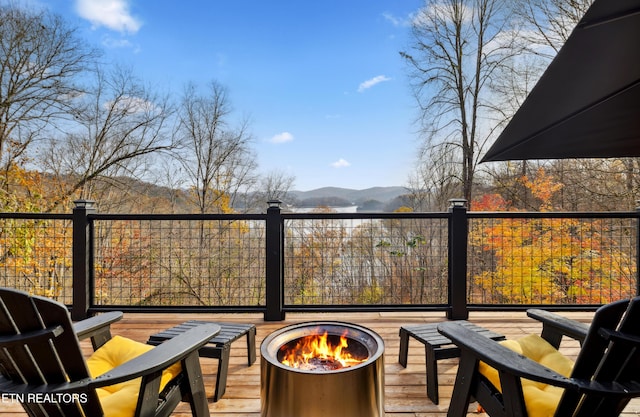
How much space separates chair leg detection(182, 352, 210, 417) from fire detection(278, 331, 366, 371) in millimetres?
406

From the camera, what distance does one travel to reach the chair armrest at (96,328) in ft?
5.43

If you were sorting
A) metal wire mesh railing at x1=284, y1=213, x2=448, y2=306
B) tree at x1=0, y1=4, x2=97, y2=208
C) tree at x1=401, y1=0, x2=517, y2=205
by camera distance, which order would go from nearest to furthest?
metal wire mesh railing at x1=284, y1=213, x2=448, y2=306 < tree at x1=0, y1=4, x2=97, y2=208 < tree at x1=401, y1=0, x2=517, y2=205

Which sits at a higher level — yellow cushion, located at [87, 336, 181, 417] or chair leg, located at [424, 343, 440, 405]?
yellow cushion, located at [87, 336, 181, 417]

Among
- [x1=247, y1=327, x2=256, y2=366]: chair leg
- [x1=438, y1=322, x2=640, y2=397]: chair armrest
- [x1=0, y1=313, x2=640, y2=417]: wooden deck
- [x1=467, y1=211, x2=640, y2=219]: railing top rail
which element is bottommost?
[x1=0, y1=313, x2=640, y2=417]: wooden deck

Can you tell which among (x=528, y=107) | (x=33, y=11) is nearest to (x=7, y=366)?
(x=528, y=107)

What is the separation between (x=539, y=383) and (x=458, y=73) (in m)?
9.56

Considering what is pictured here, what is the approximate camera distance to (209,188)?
11.7m

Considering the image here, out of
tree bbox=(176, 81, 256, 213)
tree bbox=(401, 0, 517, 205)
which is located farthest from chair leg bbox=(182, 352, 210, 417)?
tree bbox=(176, 81, 256, 213)

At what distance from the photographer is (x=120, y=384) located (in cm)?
145

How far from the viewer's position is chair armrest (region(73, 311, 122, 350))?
1654 millimetres

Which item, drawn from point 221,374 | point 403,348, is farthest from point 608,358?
point 221,374

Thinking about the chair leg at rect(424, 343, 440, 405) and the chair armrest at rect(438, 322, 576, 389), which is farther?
the chair leg at rect(424, 343, 440, 405)

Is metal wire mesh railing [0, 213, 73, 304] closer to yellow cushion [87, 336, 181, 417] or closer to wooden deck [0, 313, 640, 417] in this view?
wooden deck [0, 313, 640, 417]

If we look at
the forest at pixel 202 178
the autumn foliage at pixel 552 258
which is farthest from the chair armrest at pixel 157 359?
the autumn foliage at pixel 552 258
